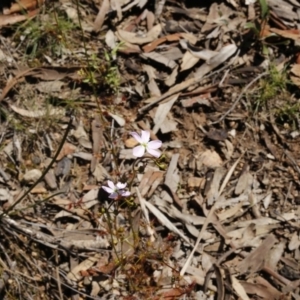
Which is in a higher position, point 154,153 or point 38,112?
point 154,153

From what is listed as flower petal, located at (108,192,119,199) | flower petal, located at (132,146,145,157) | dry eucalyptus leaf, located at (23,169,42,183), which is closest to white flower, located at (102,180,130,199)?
flower petal, located at (108,192,119,199)

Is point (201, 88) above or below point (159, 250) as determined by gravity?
above

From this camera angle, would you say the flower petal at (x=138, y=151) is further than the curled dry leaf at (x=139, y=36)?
No

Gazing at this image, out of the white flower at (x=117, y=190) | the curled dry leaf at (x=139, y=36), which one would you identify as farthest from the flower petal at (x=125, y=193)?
the curled dry leaf at (x=139, y=36)

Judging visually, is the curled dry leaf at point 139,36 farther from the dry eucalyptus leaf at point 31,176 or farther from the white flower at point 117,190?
the white flower at point 117,190

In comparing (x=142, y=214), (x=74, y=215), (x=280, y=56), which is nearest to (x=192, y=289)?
(x=142, y=214)

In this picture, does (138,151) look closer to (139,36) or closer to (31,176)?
(31,176)

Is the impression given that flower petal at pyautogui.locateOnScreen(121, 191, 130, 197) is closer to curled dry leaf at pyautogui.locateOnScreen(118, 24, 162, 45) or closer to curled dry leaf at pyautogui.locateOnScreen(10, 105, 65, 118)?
curled dry leaf at pyautogui.locateOnScreen(10, 105, 65, 118)

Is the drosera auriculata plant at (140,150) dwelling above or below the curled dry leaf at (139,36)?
below

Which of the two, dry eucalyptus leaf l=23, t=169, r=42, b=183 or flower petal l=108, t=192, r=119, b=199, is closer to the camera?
flower petal l=108, t=192, r=119, b=199

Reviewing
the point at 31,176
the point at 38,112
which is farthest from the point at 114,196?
the point at 38,112

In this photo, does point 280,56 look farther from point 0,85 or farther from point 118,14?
point 0,85
